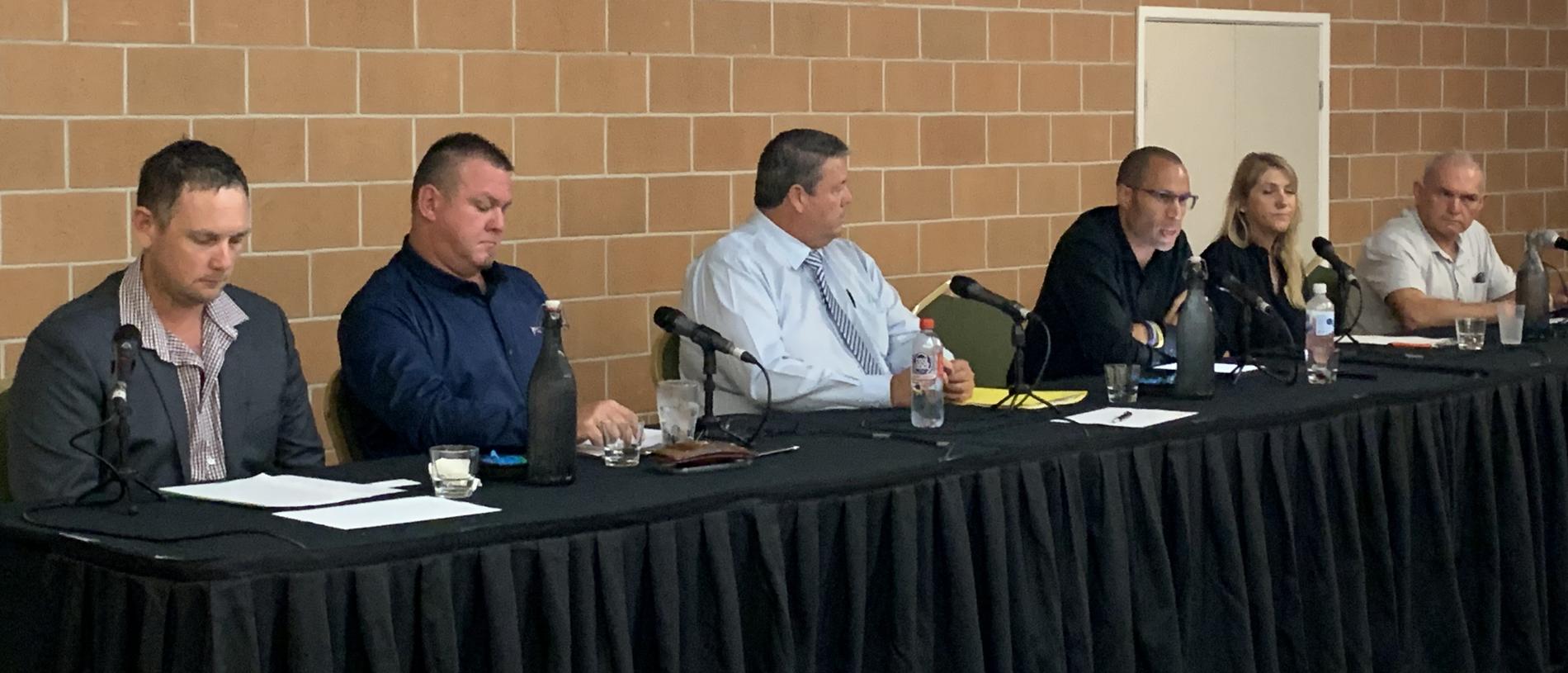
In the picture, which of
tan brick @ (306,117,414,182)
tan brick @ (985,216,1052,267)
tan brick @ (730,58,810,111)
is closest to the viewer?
tan brick @ (306,117,414,182)

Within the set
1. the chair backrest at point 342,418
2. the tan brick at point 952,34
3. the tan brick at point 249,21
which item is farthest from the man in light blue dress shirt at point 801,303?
the tan brick at point 952,34

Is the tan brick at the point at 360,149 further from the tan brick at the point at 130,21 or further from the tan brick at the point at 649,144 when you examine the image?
the tan brick at the point at 649,144

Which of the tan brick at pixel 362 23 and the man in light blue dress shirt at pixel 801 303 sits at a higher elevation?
the tan brick at pixel 362 23

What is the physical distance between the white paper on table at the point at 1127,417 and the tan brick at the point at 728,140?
1957mm

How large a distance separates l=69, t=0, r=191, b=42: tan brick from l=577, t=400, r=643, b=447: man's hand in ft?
5.64

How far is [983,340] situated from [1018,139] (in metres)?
1.66

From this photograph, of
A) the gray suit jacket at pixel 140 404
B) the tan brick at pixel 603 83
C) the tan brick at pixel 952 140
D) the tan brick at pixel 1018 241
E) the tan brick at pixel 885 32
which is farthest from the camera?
the tan brick at pixel 1018 241

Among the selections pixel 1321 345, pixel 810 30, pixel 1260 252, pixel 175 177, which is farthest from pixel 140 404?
pixel 1260 252

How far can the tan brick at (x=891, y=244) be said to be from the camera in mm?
5691

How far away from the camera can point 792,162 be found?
410cm

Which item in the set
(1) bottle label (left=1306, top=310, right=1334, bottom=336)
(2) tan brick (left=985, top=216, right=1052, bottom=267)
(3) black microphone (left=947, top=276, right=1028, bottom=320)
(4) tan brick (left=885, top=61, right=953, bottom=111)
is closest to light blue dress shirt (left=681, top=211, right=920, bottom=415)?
(3) black microphone (left=947, top=276, right=1028, bottom=320)

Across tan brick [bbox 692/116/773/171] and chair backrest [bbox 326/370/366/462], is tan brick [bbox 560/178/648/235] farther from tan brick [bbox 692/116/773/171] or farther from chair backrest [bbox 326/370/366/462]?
chair backrest [bbox 326/370/366/462]

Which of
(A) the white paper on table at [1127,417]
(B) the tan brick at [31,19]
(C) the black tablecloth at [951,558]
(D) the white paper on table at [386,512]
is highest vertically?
(B) the tan brick at [31,19]

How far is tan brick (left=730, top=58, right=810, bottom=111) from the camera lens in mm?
5336
